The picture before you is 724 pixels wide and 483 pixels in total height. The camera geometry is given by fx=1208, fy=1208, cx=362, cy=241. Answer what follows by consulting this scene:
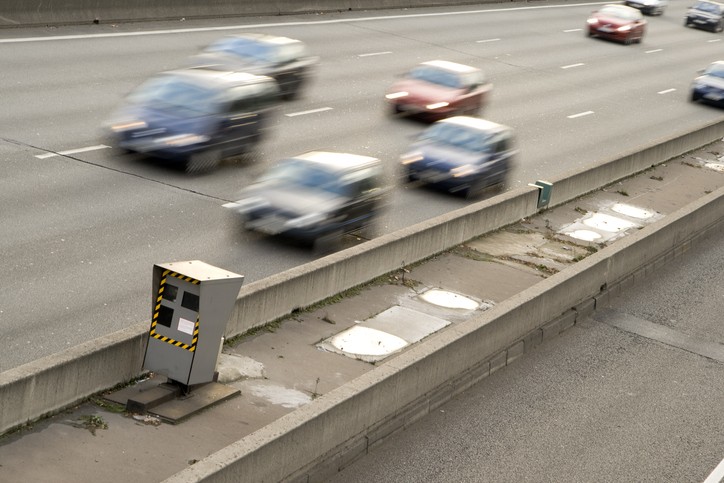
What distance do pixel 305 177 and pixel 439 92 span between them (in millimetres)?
11422

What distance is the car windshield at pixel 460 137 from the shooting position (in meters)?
24.6

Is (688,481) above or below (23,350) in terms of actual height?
below

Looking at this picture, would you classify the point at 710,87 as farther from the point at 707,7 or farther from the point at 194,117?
the point at 707,7

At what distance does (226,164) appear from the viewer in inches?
922

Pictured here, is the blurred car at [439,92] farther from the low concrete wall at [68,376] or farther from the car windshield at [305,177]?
the low concrete wall at [68,376]

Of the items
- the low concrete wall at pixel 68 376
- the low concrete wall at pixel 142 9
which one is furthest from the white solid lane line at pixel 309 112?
the low concrete wall at pixel 68 376

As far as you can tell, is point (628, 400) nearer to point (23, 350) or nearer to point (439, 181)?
point (23, 350)

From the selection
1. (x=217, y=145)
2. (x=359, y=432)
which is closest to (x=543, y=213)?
(x=217, y=145)

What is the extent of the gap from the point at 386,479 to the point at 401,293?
17.3 feet

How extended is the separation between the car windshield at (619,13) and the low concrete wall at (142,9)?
1132cm

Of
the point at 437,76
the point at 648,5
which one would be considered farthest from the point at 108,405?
the point at 648,5

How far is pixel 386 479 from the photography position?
11.6 meters

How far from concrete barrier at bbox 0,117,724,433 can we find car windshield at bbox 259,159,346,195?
69.6 inches

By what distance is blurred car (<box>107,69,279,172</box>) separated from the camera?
21.8 m
